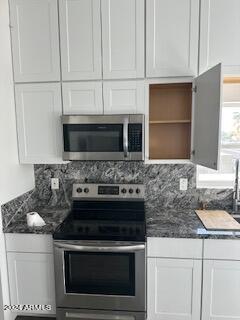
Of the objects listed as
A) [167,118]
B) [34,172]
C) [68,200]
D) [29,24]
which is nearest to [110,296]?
[68,200]

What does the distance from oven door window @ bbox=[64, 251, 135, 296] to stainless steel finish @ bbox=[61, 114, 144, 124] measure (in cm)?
101

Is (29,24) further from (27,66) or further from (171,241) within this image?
(171,241)

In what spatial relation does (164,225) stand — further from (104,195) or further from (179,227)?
(104,195)

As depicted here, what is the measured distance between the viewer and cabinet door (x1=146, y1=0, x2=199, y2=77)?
1.89 m

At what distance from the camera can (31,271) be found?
1960 millimetres

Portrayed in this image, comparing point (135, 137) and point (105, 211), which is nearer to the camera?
point (135, 137)

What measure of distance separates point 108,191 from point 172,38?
1.40 metres

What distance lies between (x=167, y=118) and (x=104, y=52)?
805 mm

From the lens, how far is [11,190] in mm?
2051

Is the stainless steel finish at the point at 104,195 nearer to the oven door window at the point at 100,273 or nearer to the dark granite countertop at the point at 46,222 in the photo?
the dark granite countertop at the point at 46,222

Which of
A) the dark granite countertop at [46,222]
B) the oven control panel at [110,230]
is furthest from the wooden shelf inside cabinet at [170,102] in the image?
the dark granite countertop at [46,222]

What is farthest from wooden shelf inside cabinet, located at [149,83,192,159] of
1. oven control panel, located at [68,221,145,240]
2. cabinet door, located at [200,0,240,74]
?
oven control panel, located at [68,221,145,240]

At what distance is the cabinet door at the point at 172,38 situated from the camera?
1.89 m

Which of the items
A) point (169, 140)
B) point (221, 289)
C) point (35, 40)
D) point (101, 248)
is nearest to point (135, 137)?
point (169, 140)
